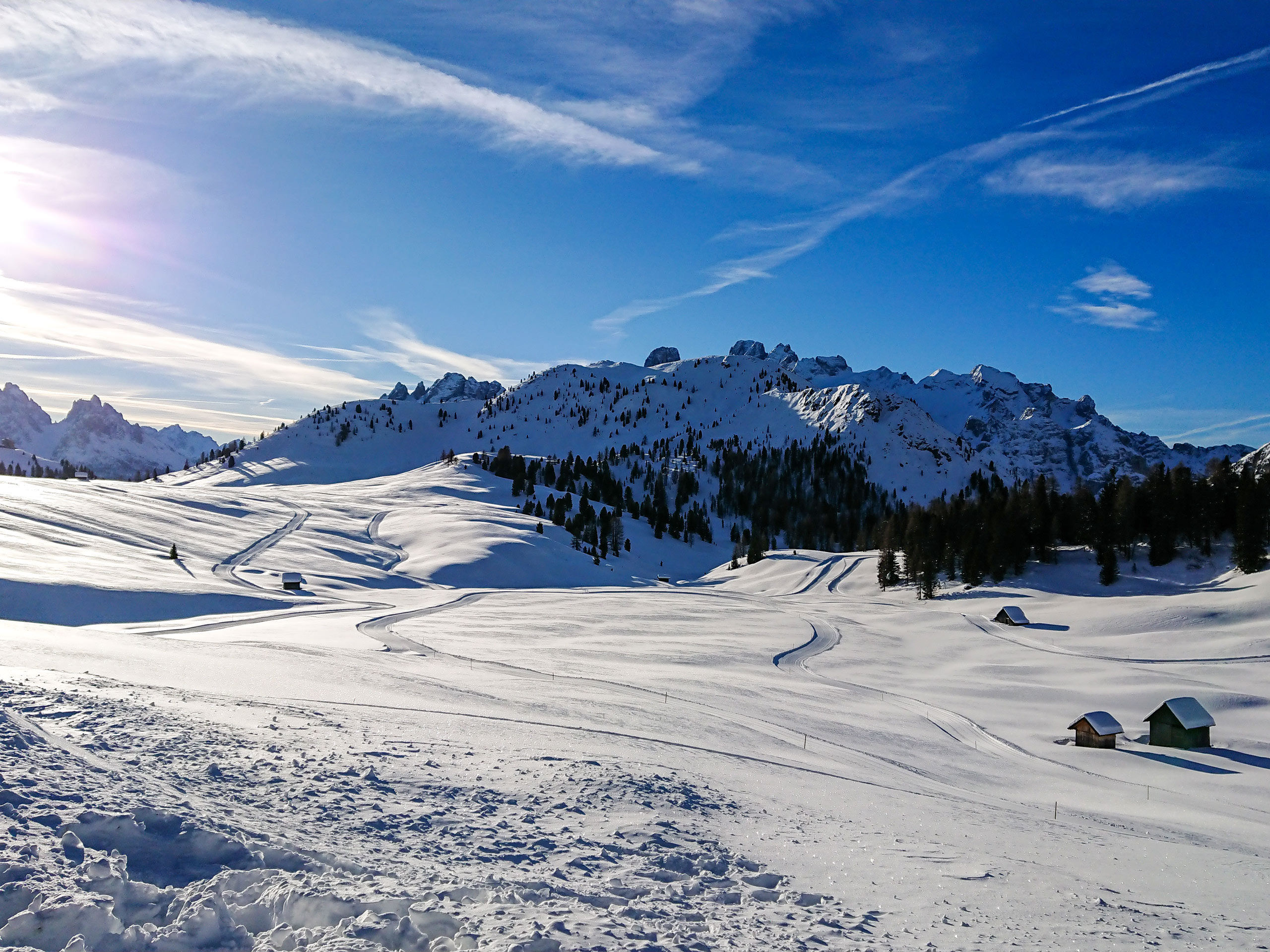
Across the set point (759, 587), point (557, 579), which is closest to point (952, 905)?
point (557, 579)

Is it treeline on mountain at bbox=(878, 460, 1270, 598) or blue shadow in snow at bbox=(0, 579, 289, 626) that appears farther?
treeline on mountain at bbox=(878, 460, 1270, 598)

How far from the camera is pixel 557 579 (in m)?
99.1

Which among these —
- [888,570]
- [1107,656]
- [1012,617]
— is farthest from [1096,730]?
[888,570]

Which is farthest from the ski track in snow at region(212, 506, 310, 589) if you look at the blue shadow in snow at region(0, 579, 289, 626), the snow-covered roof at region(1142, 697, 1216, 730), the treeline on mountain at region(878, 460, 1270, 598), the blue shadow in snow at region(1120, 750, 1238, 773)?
the treeline on mountain at region(878, 460, 1270, 598)

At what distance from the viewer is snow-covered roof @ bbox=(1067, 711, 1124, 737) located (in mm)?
35656

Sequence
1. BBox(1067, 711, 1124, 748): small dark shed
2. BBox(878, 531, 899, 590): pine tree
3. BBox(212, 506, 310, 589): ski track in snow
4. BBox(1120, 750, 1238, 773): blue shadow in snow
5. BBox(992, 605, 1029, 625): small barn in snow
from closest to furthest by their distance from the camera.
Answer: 1. BBox(1120, 750, 1238, 773): blue shadow in snow
2. BBox(1067, 711, 1124, 748): small dark shed
3. BBox(212, 506, 310, 589): ski track in snow
4. BBox(992, 605, 1029, 625): small barn in snow
5. BBox(878, 531, 899, 590): pine tree

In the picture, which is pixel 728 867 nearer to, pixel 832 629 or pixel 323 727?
pixel 323 727

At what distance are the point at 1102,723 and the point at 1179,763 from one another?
3.50 m

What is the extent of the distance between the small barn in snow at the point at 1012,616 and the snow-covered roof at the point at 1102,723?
105 feet

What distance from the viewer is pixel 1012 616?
68125 mm

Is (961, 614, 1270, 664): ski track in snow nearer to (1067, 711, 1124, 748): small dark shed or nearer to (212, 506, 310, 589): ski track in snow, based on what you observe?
(1067, 711, 1124, 748): small dark shed

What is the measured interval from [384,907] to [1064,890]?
11.1 m

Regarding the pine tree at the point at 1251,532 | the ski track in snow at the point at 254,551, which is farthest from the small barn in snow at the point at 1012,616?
the ski track in snow at the point at 254,551

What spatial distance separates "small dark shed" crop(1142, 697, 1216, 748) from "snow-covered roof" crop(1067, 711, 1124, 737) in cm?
197
